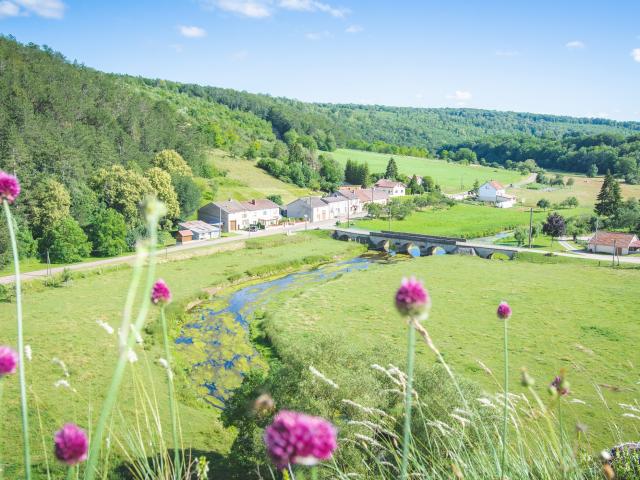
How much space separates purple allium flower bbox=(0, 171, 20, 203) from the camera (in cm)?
352

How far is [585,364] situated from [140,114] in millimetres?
76942

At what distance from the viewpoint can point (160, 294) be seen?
3992mm

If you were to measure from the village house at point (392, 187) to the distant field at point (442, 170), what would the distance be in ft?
53.8

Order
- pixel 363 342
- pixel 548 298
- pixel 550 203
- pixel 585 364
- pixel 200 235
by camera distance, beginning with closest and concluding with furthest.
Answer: pixel 585 364, pixel 363 342, pixel 548 298, pixel 200 235, pixel 550 203

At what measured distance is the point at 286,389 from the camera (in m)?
17.3

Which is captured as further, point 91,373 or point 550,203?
point 550,203

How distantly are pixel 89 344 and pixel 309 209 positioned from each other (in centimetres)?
5388

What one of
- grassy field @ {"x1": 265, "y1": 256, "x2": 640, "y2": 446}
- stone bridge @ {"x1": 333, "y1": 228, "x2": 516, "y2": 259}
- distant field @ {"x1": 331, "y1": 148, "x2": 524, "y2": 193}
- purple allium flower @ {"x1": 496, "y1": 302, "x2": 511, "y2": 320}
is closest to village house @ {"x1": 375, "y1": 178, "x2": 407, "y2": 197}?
distant field @ {"x1": 331, "y1": 148, "x2": 524, "y2": 193}

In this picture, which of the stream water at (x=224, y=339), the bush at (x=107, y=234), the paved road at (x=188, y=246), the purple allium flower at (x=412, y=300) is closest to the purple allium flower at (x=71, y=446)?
the purple allium flower at (x=412, y=300)

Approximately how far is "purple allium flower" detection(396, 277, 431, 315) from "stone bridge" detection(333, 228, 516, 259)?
60.6 metres

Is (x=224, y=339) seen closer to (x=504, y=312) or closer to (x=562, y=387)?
(x=504, y=312)

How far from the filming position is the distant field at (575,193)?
337ft

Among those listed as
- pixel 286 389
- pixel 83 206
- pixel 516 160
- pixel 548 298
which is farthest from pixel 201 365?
pixel 516 160

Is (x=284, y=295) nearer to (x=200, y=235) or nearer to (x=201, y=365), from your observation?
(x=201, y=365)
